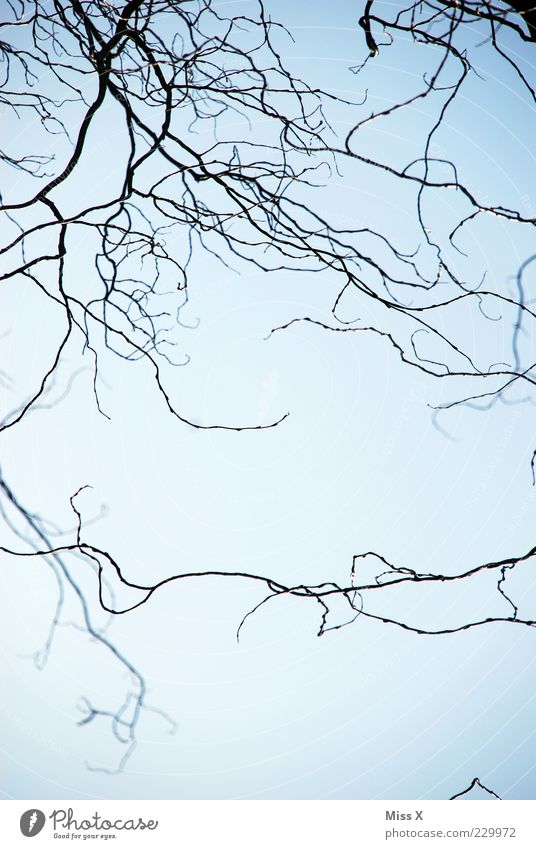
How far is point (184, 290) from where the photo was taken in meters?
0.82

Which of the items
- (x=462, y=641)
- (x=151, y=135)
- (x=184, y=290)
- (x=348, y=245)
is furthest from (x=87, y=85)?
(x=462, y=641)

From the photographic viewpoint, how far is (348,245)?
80cm

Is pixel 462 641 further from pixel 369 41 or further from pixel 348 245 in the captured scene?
pixel 369 41

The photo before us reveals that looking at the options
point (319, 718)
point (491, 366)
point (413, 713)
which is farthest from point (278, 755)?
point (491, 366)

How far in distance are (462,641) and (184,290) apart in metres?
0.58

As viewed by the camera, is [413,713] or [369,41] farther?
[413,713]

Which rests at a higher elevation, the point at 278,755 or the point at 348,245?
the point at 348,245

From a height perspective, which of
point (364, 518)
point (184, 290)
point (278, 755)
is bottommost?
point (278, 755)

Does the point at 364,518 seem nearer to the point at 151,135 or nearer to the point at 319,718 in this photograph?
the point at 319,718

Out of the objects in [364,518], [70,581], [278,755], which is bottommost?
[278,755]

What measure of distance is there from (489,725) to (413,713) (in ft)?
0.33
